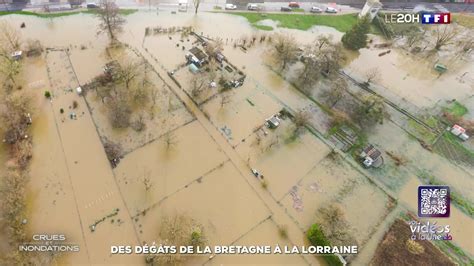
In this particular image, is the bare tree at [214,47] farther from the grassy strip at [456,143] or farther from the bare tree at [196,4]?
the grassy strip at [456,143]

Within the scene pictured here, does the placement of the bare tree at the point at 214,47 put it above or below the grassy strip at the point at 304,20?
below

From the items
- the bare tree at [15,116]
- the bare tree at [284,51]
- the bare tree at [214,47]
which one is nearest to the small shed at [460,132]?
the bare tree at [284,51]

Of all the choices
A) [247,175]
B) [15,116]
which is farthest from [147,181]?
[15,116]

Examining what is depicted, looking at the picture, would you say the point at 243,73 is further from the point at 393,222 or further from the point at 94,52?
the point at 393,222

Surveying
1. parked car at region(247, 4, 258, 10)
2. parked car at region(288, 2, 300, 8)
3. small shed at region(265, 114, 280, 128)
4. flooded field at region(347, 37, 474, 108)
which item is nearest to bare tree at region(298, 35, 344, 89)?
flooded field at region(347, 37, 474, 108)

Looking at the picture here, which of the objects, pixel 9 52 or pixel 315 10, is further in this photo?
pixel 315 10

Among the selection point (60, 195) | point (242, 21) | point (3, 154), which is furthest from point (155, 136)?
point (242, 21)

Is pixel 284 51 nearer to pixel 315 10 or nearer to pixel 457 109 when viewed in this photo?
pixel 315 10
